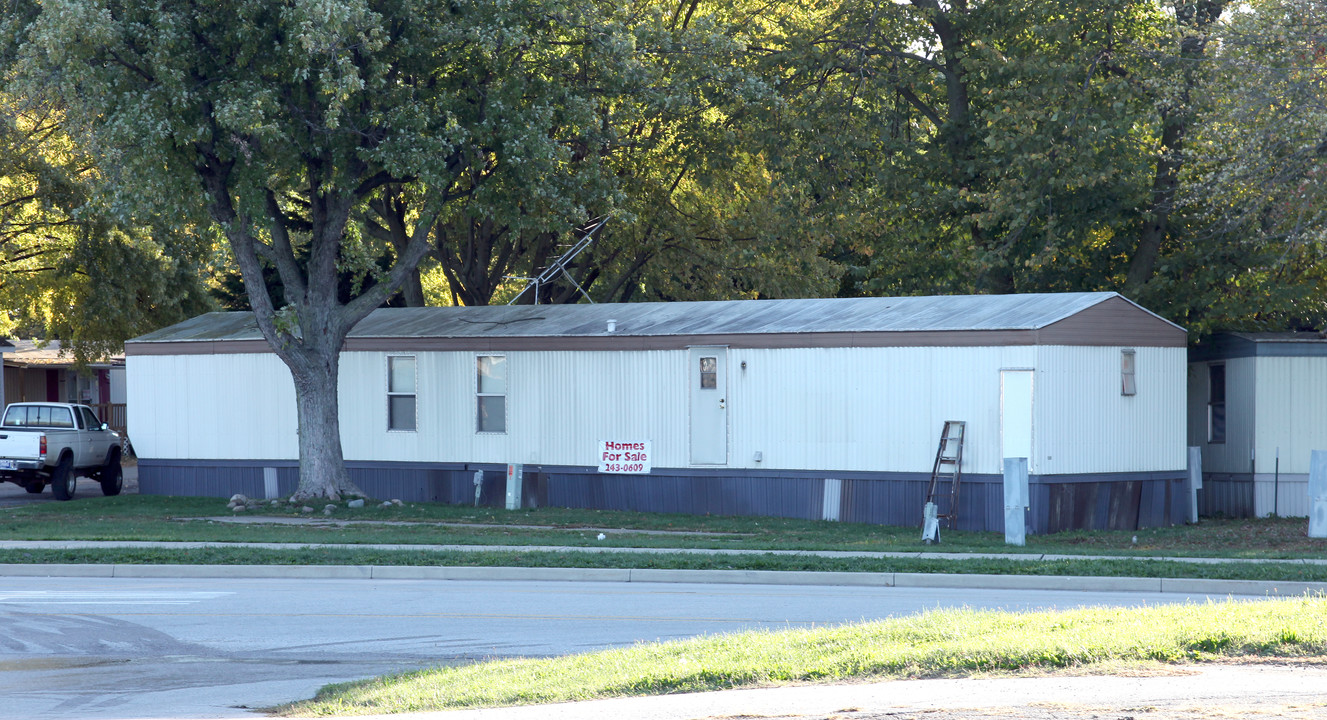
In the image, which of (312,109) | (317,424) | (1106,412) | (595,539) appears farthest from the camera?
(317,424)

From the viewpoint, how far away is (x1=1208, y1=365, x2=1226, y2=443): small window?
22.6 m

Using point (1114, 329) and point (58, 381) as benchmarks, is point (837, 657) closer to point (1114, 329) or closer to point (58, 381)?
point (1114, 329)

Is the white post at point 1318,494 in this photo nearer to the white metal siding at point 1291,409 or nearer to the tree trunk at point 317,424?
the white metal siding at point 1291,409

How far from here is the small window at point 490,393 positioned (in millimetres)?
23406

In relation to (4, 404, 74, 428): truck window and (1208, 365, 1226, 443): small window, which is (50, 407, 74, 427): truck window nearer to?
(4, 404, 74, 428): truck window

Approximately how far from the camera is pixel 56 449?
24609 millimetres

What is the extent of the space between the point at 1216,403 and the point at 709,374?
861 cm

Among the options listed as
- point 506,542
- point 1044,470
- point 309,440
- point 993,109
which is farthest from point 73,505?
point 993,109

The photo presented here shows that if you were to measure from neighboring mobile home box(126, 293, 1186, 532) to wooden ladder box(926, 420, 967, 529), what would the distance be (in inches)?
5.7

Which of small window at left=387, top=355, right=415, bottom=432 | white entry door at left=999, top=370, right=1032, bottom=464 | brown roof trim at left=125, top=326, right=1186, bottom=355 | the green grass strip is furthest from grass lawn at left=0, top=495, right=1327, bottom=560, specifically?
the green grass strip

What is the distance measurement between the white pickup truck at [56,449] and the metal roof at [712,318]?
2.08 metres

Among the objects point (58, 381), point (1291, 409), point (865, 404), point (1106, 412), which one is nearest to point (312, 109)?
point (865, 404)

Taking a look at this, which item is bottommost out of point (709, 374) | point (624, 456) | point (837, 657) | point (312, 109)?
point (837, 657)

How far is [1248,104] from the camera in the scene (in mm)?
18875
